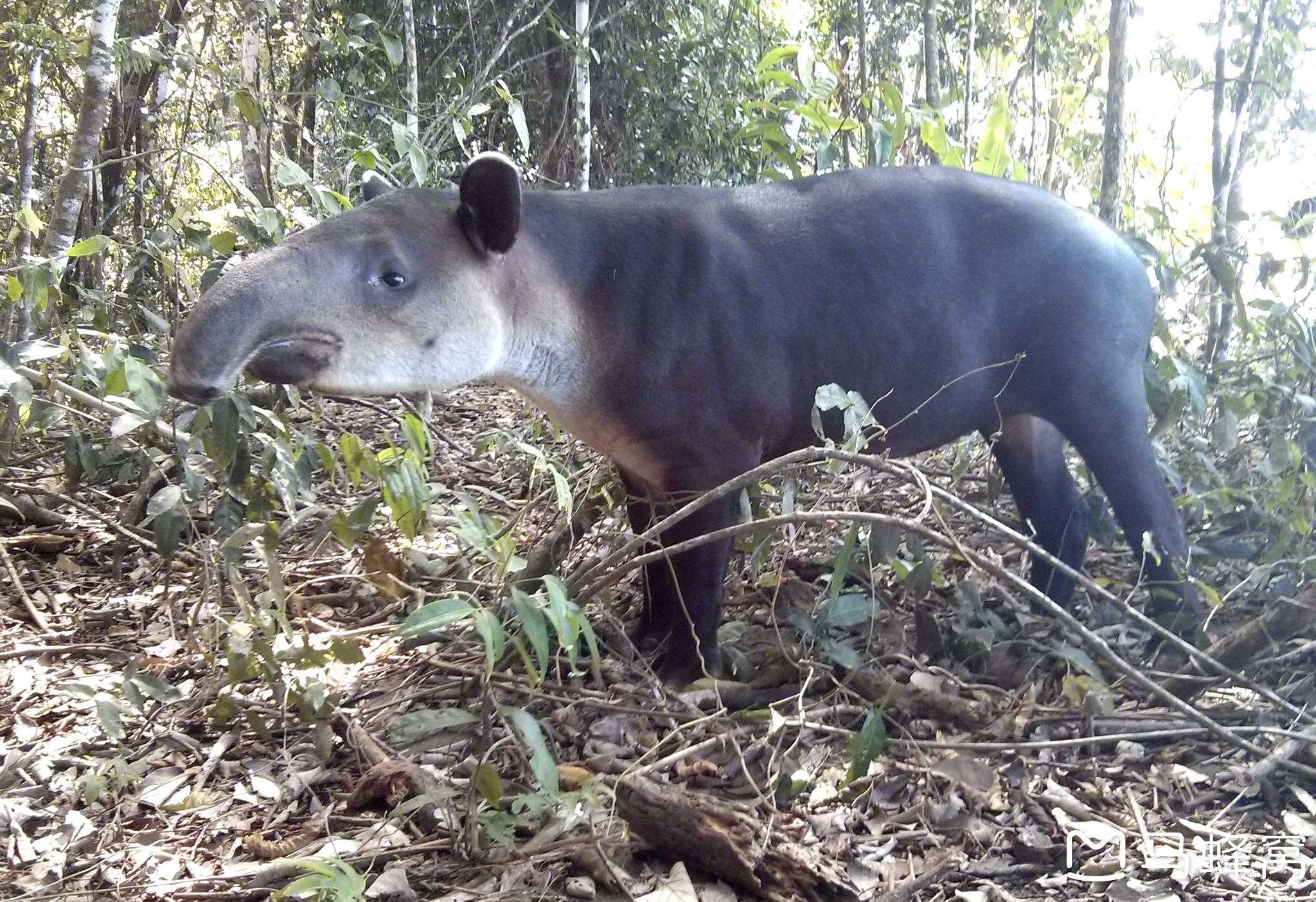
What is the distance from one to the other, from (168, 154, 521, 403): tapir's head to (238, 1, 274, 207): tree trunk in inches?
82.2

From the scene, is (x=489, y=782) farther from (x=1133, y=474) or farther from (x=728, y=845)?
(x=1133, y=474)

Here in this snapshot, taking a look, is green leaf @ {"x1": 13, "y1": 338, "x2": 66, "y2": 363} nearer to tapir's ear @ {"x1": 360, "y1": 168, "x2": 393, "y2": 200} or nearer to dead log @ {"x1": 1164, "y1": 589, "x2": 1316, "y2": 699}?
tapir's ear @ {"x1": 360, "y1": 168, "x2": 393, "y2": 200}

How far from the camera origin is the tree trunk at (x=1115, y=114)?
572cm

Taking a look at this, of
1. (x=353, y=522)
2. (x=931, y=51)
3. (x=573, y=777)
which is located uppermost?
(x=931, y=51)

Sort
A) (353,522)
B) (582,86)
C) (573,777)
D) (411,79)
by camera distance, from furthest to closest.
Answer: (582,86) → (411,79) → (353,522) → (573,777)

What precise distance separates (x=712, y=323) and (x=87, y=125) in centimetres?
281

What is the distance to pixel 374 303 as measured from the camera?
10.1 ft

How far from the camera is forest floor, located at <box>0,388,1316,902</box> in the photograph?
2467 mm

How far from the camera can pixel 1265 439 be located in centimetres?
530

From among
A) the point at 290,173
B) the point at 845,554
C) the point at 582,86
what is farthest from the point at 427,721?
the point at 582,86

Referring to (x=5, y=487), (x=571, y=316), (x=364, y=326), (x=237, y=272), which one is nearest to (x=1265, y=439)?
(x=571, y=316)

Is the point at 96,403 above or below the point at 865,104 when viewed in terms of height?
below

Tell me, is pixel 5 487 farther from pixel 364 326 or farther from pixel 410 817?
pixel 410 817

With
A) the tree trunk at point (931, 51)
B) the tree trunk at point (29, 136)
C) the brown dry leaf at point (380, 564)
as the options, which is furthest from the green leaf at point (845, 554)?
the tree trunk at point (29, 136)
